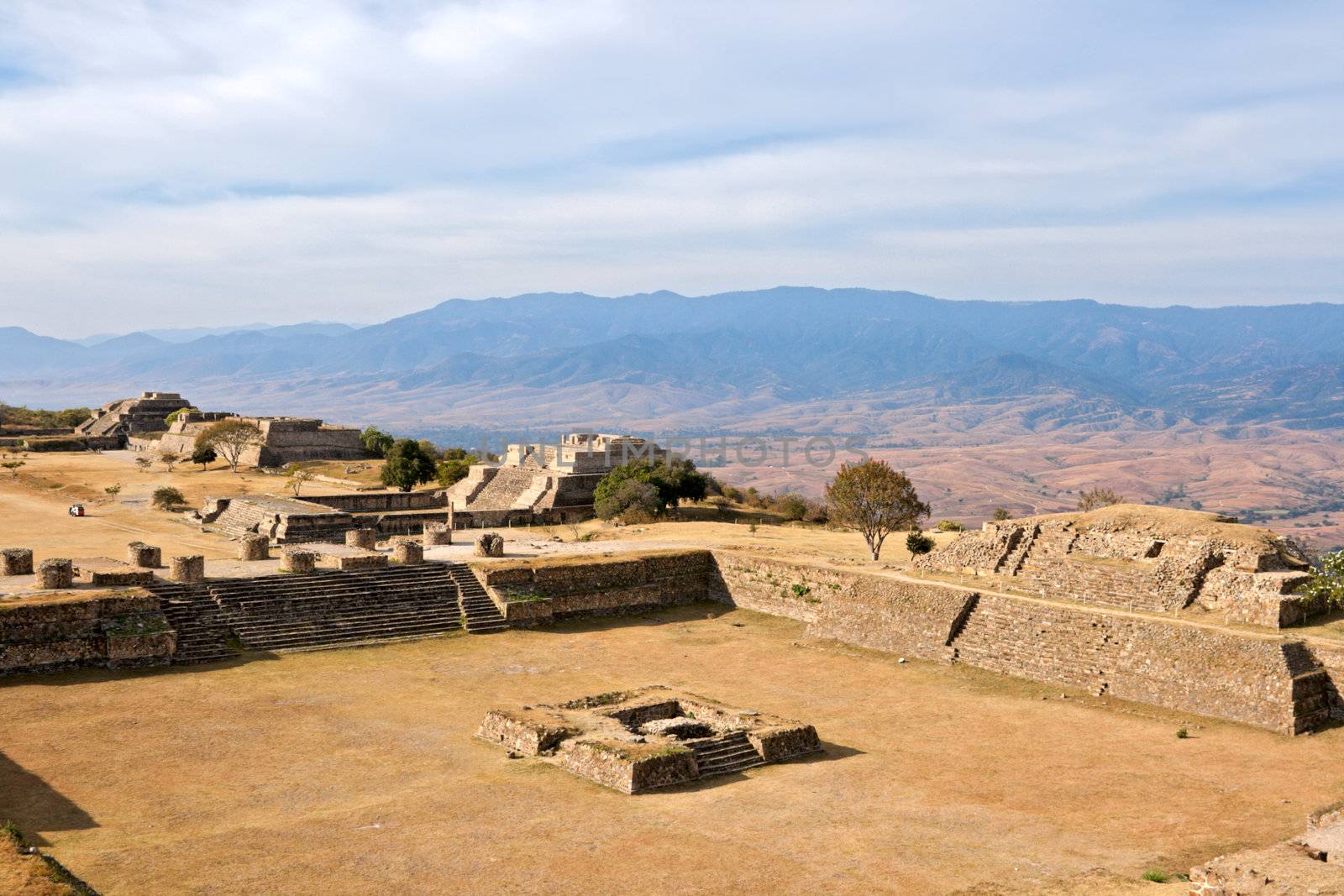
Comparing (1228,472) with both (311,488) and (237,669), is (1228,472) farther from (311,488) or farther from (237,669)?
(237,669)

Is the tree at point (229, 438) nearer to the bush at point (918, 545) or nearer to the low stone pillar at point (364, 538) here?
the low stone pillar at point (364, 538)

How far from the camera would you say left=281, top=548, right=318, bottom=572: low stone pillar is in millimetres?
34375

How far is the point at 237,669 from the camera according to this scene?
2855cm

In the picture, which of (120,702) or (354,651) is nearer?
(120,702)

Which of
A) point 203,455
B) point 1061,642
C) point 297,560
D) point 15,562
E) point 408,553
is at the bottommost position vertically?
point 1061,642

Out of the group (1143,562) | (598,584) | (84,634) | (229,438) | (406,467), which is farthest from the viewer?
(229,438)

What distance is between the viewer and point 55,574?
29797 millimetres

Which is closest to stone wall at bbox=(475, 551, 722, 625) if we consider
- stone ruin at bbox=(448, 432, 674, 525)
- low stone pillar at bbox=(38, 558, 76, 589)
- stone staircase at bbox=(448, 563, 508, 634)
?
stone staircase at bbox=(448, 563, 508, 634)

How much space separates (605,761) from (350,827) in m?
4.79

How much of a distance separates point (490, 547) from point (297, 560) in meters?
7.13

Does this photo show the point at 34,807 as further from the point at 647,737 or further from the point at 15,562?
the point at 15,562

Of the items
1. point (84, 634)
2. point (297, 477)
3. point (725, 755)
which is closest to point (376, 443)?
point (297, 477)

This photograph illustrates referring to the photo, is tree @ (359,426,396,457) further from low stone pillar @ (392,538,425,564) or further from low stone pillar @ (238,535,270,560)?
low stone pillar @ (392,538,425,564)

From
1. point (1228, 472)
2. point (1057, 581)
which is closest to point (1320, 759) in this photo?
point (1057, 581)
